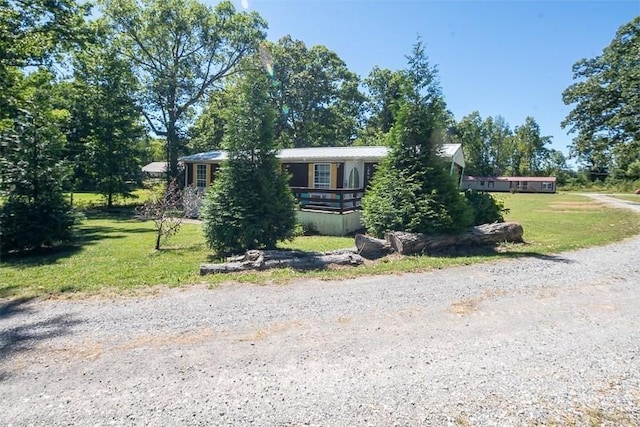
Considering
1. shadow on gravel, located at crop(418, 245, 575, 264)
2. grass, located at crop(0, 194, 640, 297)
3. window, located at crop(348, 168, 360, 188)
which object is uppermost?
window, located at crop(348, 168, 360, 188)

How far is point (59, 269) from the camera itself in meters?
7.36

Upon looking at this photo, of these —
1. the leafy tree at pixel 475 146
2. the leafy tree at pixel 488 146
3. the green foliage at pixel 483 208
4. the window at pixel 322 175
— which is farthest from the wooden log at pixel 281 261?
the leafy tree at pixel 488 146

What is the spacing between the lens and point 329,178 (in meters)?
16.5

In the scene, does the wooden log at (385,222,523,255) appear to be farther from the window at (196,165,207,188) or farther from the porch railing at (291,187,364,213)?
the window at (196,165,207,188)

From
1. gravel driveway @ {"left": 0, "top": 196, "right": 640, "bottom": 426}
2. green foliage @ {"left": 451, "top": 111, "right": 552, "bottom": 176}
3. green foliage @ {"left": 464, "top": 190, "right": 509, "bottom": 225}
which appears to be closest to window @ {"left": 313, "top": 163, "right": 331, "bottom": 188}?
green foliage @ {"left": 464, "top": 190, "right": 509, "bottom": 225}

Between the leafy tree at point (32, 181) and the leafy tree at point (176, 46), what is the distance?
1628 centimetres

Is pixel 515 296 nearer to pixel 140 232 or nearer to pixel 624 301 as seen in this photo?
pixel 624 301

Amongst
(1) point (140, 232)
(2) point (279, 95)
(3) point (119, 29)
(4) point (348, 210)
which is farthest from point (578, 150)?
(3) point (119, 29)

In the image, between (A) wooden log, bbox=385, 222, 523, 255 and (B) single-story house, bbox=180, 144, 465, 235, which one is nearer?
(A) wooden log, bbox=385, 222, 523, 255

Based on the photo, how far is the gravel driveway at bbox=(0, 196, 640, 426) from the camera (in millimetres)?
2699

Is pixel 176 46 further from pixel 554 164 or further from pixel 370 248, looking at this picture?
pixel 554 164

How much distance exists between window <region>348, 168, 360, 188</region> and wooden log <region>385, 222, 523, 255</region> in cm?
721

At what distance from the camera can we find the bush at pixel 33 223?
9273 millimetres

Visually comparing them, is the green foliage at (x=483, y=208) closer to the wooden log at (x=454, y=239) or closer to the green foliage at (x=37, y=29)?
the wooden log at (x=454, y=239)
